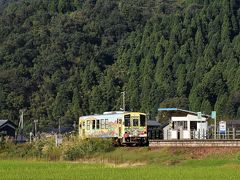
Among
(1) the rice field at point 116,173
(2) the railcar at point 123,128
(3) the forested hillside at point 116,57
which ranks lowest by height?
(1) the rice field at point 116,173

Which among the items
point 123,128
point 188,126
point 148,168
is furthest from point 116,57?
point 148,168

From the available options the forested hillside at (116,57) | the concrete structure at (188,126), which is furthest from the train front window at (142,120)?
the forested hillside at (116,57)

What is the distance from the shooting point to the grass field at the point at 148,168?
25969 millimetres

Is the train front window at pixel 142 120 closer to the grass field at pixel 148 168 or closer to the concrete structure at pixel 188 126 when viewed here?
the concrete structure at pixel 188 126

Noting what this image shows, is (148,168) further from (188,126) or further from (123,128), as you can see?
(188,126)

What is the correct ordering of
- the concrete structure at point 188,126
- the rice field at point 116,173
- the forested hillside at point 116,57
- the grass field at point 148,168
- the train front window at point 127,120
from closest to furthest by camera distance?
the rice field at point 116,173, the grass field at point 148,168, the train front window at point 127,120, the concrete structure at point 188,126, the forested hillside at point 116,57

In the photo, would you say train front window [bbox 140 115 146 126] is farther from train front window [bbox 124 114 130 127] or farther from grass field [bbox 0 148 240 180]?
grass field [bbox 0 148 240 180]

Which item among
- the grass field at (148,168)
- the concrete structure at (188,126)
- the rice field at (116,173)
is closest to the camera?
the rice field at (116,173)

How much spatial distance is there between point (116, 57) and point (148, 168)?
3974 inches

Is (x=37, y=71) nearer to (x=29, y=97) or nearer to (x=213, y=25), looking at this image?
(x=29, y=97)

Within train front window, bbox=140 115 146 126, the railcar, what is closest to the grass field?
the railcar

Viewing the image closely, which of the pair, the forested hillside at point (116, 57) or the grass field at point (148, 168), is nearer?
the grass field at point (148, 168)

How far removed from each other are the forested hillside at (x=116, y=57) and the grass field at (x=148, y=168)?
2230 inches

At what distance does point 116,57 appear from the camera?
13062 cm
